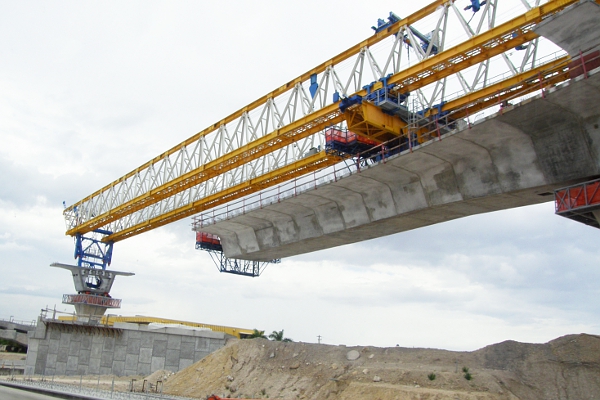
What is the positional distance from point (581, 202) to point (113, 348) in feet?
117

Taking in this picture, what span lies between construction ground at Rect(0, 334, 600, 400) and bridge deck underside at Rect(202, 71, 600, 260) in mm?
5714

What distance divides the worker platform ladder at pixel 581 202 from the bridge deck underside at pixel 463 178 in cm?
56

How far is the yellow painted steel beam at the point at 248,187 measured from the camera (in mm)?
28625

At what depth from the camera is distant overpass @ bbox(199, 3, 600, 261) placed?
16.0 metres

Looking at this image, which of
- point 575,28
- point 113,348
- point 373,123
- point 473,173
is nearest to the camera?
point 575,28

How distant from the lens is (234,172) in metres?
35.5

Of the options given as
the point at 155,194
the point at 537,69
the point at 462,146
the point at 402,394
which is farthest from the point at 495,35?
the point at 155,194

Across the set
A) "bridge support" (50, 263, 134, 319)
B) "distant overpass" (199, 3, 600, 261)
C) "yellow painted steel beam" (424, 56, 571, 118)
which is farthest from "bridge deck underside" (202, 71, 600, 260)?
"bridge support" (50, 263, 134, 319)

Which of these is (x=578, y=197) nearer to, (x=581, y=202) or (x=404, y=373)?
(x=581, y=202)

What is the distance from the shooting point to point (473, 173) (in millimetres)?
19234

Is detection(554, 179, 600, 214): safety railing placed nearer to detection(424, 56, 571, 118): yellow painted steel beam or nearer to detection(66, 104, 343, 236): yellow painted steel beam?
detection(424, 56, 571, 118): yellow painted steel beam

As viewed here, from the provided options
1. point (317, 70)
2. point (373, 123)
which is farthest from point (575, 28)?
point (317, 70)

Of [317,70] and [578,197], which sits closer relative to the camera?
[578,197]

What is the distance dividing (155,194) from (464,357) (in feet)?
87.6
